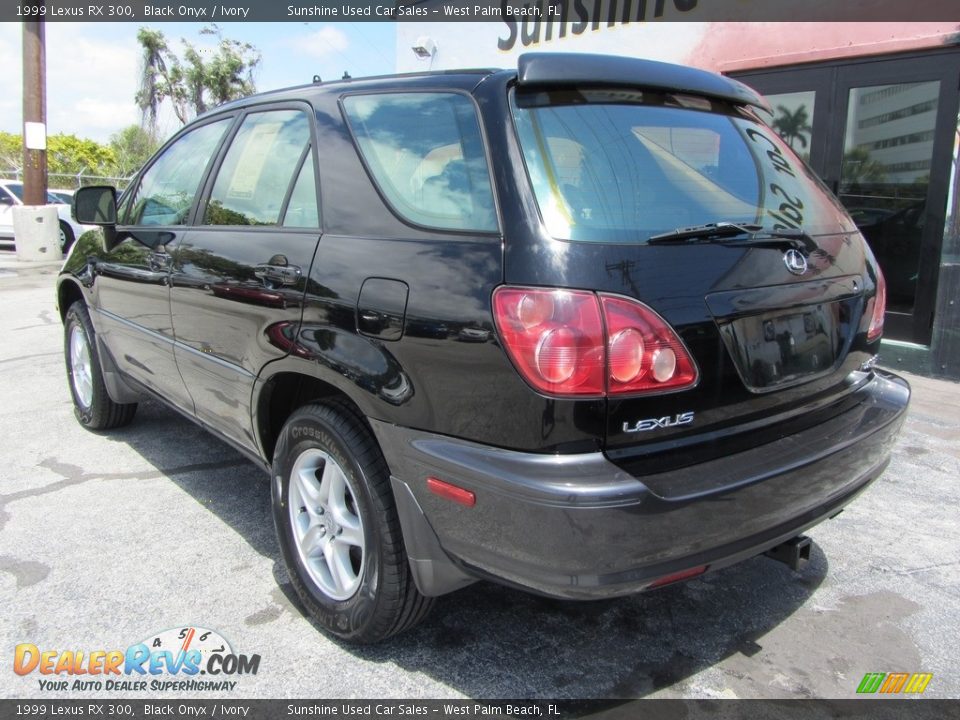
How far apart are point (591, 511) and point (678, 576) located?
0.35m

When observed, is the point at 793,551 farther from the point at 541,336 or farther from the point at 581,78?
the point at 581,78

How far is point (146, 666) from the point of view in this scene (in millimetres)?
2395

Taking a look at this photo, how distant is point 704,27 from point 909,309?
11.3 ft

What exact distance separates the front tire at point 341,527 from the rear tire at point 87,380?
2.24 metres

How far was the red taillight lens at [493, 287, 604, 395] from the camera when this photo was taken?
1816 mm

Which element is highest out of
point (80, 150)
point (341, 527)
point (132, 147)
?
point (80, 150)

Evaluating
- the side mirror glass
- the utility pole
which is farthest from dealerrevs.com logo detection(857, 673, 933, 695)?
the utility pole

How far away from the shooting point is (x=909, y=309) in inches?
251

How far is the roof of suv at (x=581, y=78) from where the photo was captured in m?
2.11

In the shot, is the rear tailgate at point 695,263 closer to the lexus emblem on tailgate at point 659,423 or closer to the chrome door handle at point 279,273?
the lexus emblem on tailgate at point 659,423

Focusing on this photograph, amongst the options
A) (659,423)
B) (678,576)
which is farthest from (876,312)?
(678,576)

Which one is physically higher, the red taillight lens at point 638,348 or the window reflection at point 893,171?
the window reflection at point 893,171

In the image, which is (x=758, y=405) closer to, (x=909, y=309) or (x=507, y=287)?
(x=507, y=287)

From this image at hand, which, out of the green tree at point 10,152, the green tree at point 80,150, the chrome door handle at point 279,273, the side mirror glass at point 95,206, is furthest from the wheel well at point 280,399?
the green tree at point 80,150
